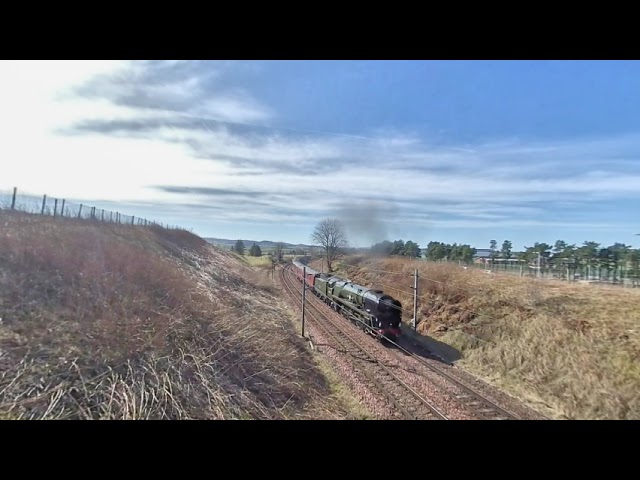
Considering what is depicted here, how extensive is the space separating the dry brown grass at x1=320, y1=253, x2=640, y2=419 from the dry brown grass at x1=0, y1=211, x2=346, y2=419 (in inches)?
205

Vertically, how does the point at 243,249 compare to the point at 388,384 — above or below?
above

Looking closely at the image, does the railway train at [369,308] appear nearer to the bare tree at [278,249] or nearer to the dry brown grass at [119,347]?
the dry brown grass at [119,347]

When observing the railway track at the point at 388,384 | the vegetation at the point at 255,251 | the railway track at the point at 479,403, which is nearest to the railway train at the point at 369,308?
the railway track at the point at 388,384

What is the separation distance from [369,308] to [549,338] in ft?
18.0

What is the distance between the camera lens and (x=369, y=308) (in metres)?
12.0

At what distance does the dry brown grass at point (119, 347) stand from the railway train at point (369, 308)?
3666mm

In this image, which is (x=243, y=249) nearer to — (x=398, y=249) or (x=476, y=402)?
(x=398, y=249)

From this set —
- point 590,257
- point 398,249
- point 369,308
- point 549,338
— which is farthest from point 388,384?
point 398,249

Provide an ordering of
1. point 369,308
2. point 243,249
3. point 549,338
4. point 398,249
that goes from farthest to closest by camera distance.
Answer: point 243,249
point 398,249
point 369,308
point 549,338

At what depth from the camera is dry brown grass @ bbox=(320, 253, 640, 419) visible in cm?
676

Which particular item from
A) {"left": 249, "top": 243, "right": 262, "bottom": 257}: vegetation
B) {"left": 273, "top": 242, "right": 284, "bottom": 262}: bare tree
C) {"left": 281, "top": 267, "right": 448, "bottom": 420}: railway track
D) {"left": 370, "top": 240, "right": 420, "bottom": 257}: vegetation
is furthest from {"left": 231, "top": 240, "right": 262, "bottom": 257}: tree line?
{"left": 281, "top": 267, "right": 448, "bottom": 420}: railway track
